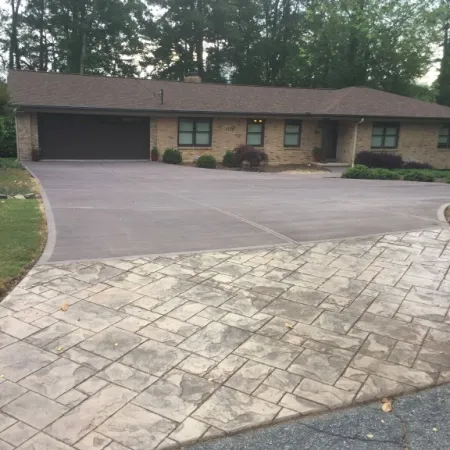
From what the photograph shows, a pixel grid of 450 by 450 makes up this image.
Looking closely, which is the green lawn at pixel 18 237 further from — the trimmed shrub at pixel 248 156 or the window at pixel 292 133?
the window at pixel 292 133

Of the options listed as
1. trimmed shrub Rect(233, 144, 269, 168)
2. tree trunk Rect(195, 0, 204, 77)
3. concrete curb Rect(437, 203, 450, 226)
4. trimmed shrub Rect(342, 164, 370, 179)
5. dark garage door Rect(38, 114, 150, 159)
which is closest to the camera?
concrete curb Rect(437, 203, 450, 226)

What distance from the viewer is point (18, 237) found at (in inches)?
275

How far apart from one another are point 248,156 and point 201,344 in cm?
1875

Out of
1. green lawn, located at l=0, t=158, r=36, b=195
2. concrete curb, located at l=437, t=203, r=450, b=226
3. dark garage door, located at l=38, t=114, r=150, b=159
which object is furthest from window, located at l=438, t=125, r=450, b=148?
green lawn, located at l=0, t=158, r=36, b=195

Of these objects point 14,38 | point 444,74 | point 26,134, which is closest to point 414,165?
point 444,74

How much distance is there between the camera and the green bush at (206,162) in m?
22.1

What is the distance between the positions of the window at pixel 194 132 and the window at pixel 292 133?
4.28m

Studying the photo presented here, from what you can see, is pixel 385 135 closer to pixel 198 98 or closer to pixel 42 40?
pixel 198 98

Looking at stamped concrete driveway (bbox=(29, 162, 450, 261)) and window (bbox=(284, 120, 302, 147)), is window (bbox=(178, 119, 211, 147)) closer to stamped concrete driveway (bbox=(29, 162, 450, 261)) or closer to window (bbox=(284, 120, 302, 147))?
window (bbox=(284, 120, 302, 147))

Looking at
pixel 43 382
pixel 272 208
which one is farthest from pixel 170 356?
pixel 272 208

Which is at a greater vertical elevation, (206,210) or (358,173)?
(358,173)

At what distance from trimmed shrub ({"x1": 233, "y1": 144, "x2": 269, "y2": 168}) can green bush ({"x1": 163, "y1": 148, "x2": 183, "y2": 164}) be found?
108 inches

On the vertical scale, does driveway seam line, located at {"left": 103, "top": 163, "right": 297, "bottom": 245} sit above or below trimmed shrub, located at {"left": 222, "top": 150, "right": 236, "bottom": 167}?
below

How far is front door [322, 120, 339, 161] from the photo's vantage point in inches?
1012
